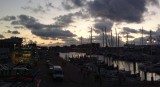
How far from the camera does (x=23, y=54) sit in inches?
2758

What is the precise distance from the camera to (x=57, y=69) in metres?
59.3

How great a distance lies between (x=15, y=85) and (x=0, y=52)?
4479 inches

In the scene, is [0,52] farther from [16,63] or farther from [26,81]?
[26,81]

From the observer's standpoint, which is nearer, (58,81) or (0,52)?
(58,81)

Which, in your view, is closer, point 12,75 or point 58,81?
point 12,75

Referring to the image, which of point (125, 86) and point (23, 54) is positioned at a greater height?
point (23, 54)

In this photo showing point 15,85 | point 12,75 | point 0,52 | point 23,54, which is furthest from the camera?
point 0,52

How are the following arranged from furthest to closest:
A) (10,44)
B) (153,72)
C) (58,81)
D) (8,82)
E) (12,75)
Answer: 1. (10,44)
2. (153,72)
3. (58,81)
4. (12,75)
5. (8,82)

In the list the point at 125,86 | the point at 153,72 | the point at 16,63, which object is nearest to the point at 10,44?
the point at 153,72

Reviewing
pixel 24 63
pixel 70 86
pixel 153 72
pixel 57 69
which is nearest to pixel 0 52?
pixel 153 72

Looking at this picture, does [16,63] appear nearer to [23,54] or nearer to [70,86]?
[23,54]

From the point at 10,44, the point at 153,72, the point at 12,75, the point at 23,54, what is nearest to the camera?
the point at 12,75

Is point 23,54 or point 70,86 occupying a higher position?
point 23,54

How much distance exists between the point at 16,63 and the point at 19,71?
25.4m
